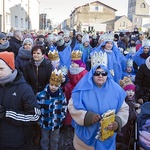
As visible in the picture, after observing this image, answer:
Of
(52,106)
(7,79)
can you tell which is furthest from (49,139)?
(7,79)

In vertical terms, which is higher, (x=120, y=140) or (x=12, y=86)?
(x=12, y=86)

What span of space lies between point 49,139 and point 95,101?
159cm

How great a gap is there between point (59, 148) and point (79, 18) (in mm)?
69278

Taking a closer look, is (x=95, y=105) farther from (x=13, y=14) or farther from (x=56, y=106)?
(x=13, y=14)

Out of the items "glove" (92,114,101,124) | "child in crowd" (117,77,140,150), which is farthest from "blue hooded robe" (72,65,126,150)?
"child in crowd" (117,77,140,150)

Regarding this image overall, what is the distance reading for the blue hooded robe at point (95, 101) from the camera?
125 inches

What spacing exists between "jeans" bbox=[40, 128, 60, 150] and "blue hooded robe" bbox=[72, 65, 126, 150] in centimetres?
104

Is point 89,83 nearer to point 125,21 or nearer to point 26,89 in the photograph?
point 26,89

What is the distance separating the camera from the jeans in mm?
4207

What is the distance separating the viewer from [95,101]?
3.19 metres

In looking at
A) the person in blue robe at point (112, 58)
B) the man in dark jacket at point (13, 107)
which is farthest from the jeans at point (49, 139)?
the person in blue robe at point (112, 58)

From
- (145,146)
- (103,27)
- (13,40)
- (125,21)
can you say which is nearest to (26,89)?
(145,146)

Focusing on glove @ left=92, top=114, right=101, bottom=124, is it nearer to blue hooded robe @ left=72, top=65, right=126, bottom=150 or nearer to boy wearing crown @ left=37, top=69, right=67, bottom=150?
blue hooded robe @ left=72, top=65, right=126, bottom=150

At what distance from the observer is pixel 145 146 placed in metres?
2.99
